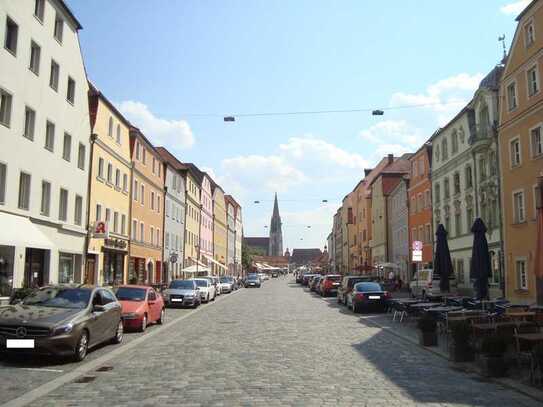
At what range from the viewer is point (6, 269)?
859 inches

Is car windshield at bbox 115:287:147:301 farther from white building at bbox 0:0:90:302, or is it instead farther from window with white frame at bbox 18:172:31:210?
window with white frame at bbox 18:172:31:210

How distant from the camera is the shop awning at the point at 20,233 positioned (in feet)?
66.4

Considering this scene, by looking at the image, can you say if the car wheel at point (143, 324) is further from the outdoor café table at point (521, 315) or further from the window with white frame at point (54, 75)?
the window with white frame at point (54, 75)

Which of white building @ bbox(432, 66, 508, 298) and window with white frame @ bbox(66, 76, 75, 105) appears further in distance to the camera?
white building @ bbox(432, 66, 508, 298)

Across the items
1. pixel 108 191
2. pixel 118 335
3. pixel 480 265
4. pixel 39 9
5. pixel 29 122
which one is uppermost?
pixel 39 9

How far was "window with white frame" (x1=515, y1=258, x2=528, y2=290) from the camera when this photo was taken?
94.8ft

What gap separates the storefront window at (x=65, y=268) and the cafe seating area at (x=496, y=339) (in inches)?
694

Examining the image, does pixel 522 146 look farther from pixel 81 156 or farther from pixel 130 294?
pixel 81 156

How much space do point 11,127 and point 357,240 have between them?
73.7 m

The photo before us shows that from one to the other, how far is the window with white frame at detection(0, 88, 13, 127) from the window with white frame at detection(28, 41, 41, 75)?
277cm

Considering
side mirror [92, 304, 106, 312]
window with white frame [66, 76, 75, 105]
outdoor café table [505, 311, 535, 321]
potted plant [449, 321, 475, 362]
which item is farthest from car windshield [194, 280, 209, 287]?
potted plant [449, 321, 475, 362]

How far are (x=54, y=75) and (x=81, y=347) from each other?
58.9ft

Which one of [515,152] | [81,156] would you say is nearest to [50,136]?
[81,156]

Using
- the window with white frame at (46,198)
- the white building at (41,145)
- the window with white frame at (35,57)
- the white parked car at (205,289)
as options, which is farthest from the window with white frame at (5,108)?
the white parked car at (205,289)
